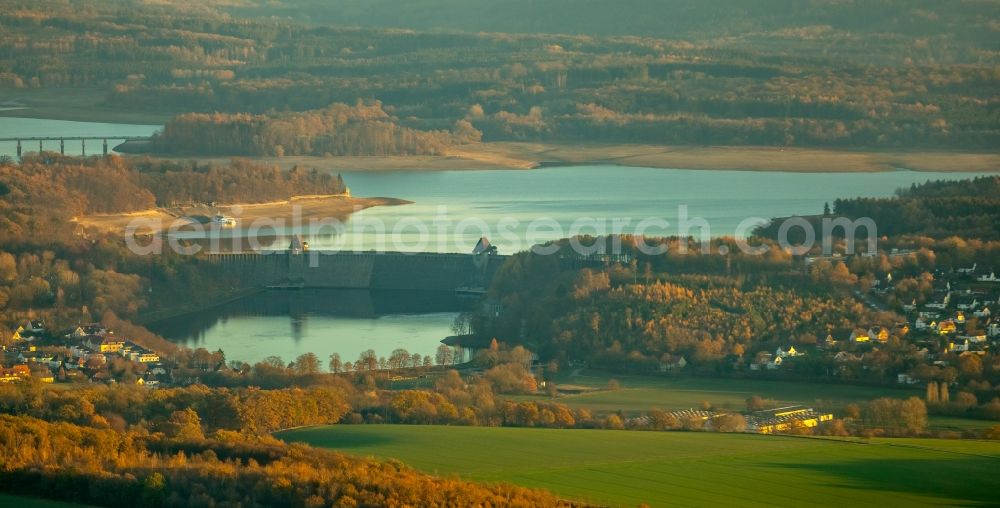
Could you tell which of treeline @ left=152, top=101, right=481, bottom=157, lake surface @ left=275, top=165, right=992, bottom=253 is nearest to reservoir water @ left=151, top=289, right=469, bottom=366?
lake surface @ left=275, top=165, right=992, bottom=253

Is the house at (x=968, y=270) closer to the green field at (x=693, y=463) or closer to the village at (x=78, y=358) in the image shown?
the green field at (x=693, y=463)

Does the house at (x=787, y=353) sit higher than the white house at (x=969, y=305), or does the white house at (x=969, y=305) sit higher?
the white house at (x=969, y=305)

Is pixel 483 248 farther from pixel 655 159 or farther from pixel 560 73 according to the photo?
pixel 560 73

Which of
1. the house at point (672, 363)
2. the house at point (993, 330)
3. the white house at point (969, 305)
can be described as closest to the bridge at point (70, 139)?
the house at point (672, 363)

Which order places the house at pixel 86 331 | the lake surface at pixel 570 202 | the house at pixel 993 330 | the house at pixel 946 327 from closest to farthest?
the house at pixel 993 330, the house at pixel 946 327, the house at pixel 86 331, the lake surface at pixel 570 202

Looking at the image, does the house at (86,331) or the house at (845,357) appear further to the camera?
the house at (86,331)

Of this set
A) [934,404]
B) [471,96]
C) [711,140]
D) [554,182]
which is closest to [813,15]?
[471,96]
